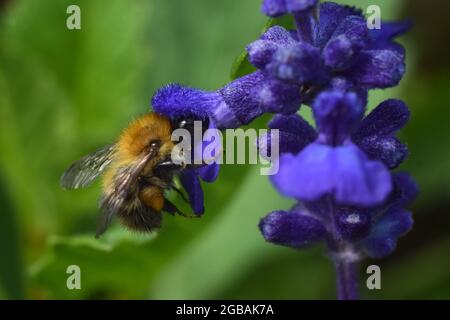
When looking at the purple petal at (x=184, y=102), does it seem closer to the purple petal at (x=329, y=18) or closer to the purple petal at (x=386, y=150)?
the purple petal at (x=329, y=18)

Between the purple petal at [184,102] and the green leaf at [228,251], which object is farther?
the green leaf at [228,251]

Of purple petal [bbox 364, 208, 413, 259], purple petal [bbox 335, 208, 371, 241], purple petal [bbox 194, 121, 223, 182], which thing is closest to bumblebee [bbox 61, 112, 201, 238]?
purple petal [bbox 194, 121, 223, 182]

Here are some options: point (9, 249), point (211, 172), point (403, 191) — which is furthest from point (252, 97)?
point (9, 249)

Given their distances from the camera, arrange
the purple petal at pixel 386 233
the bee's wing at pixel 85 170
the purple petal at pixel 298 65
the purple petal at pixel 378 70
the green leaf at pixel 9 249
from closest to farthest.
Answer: the purple petal at pixel 298 65, the purple petal at pixel 378 70, the purple petal at pixel 386 233, the bee's wing at pixel 85 170, the green leaf at pixel 9 249

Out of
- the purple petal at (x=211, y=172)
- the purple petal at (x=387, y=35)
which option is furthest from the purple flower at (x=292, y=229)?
the purple petal at (x=387, y=35)

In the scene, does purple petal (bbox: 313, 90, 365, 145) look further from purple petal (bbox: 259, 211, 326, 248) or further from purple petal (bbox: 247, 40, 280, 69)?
purple petal (bbox: 259, 211, 326, 248)
